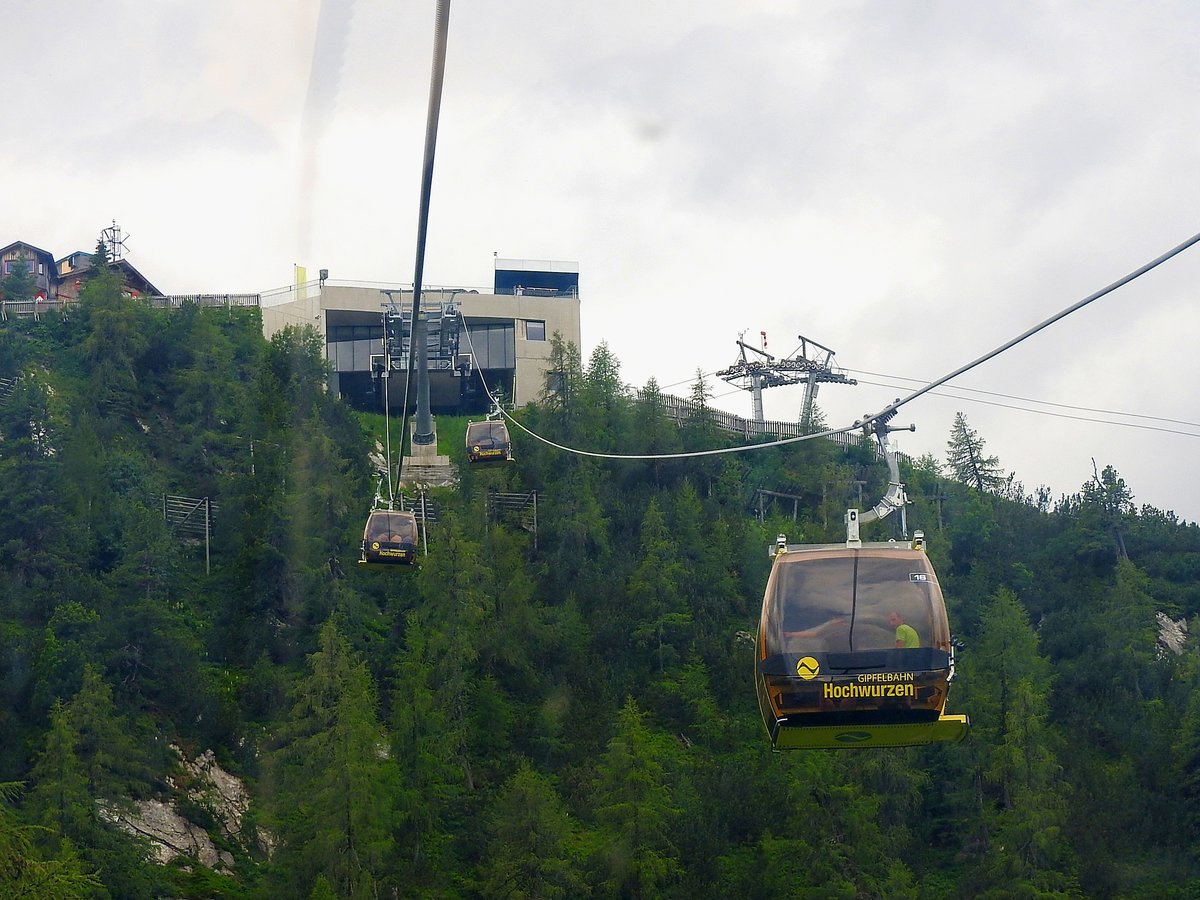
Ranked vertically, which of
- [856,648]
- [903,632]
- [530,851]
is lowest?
[530,851]

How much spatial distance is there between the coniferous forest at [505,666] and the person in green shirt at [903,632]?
15859 millimetres

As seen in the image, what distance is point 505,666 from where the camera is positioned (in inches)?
2184

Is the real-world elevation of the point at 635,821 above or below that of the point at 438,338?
below

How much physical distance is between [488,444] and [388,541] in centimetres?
1023

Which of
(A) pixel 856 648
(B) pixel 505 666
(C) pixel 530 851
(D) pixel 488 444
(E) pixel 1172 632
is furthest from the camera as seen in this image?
(E) pixel 1172 632

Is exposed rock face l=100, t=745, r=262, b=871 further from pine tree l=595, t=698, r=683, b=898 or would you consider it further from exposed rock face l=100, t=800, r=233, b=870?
pine tree l=595, t=698, r=683, b=898

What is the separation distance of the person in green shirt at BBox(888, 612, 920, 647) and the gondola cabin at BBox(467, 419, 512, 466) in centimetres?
2862

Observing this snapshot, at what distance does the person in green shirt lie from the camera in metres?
21.8

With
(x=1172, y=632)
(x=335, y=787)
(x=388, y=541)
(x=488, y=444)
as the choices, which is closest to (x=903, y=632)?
Result: (x=388, y=541)

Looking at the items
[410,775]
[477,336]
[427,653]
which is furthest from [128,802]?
[477,336]

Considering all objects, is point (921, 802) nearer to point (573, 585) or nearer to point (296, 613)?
point (573, 585)

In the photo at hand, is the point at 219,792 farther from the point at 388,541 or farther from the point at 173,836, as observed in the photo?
the point at 388,541

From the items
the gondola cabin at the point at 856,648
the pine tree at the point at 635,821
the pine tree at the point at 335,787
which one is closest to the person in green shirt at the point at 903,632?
the gondola cabin at the point at 856,648

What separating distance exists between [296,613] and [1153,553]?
3745 cm
